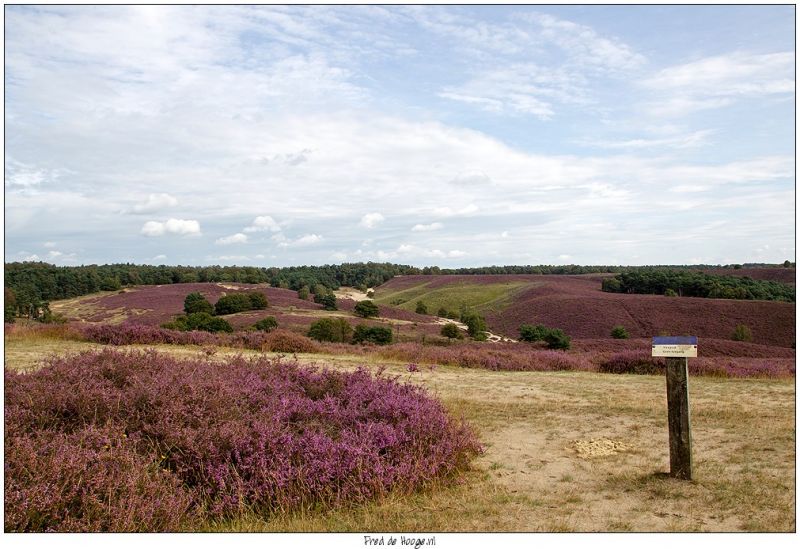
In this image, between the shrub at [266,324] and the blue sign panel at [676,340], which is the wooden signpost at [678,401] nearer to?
the blue sign panel at [676,340]

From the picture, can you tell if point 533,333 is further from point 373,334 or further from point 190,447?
point 190,447

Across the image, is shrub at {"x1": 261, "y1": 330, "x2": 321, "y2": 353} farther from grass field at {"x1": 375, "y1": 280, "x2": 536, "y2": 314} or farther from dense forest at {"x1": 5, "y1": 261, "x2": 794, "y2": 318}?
grass field at {"x1": 375, "y1": 280, "x2": 536, "y2": 314}

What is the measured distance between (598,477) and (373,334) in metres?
33.3

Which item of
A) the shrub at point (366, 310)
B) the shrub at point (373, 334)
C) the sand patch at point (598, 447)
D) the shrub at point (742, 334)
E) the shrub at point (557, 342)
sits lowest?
the shrub at point (742, 334)

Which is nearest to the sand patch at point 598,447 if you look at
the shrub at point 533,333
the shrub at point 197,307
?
the shrub at point 533,333

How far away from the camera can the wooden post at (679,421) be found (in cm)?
666

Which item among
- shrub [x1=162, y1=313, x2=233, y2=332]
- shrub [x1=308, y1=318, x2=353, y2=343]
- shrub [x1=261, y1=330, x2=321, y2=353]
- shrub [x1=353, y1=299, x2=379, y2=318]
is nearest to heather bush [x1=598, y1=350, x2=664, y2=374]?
shrub [x1=261, y1=330, x2=321, y2=353]

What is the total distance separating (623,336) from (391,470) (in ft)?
154

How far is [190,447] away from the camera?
235 inches

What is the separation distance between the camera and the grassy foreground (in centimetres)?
534

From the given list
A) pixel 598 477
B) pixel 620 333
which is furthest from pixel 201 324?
pixel 620 333

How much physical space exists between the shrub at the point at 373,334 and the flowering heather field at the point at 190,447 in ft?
102

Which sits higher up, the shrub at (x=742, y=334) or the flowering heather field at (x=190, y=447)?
the flowering heather field at (x=190, y=447)

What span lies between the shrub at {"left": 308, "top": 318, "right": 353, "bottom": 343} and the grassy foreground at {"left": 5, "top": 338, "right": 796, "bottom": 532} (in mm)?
24576
